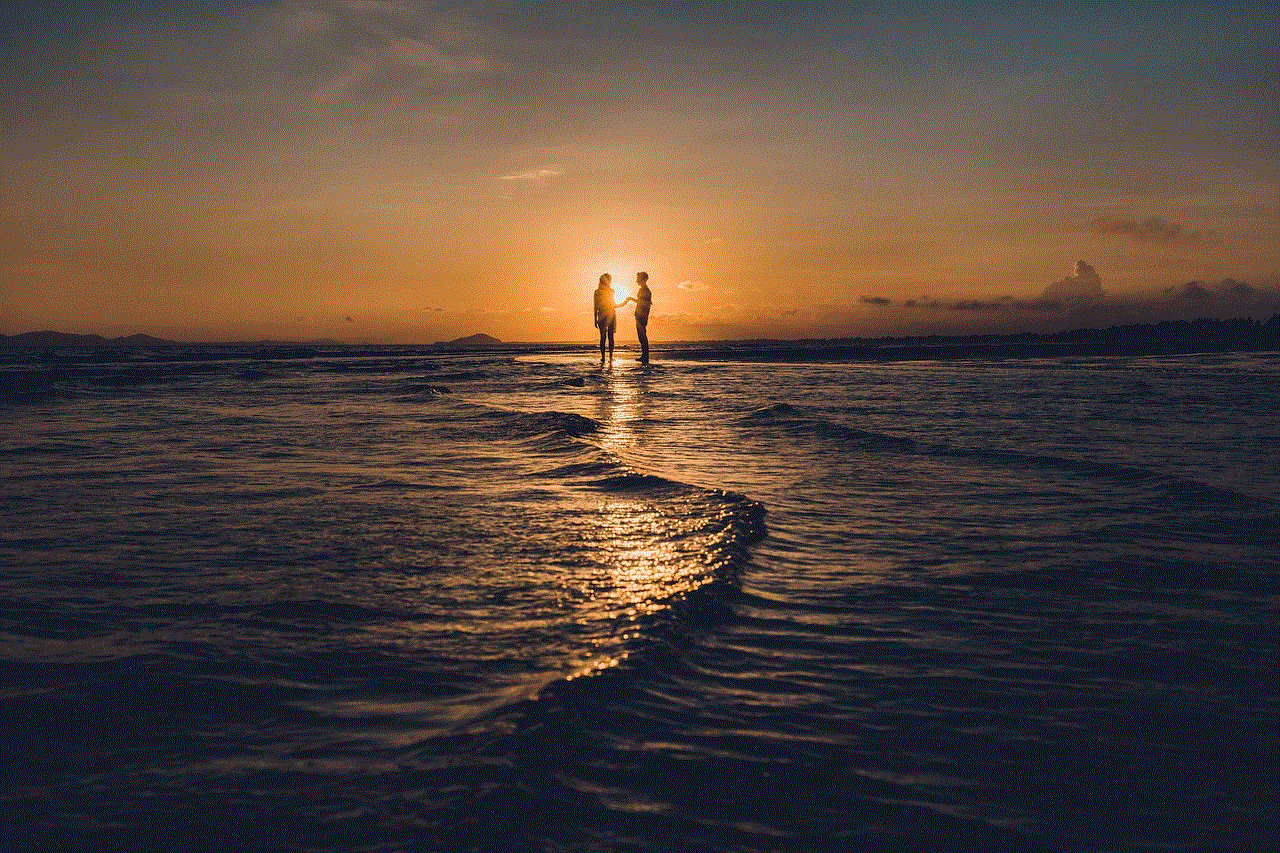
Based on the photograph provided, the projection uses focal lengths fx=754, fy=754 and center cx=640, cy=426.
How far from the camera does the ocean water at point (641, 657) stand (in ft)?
8.44

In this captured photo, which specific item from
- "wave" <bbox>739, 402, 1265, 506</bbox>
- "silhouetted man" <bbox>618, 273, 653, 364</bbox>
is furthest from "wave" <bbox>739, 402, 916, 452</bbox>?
"silhouetted man" <bbox>618, 273, 653, 364</bbox>

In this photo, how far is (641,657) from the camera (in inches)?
147

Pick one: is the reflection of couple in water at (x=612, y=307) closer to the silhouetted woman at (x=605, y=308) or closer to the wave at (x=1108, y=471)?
the silhouetted woman at (x=605, y=308)

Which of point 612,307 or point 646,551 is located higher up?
point 612,307

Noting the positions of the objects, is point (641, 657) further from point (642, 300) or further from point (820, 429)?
point (642, 300)

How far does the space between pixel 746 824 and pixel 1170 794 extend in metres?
1.55

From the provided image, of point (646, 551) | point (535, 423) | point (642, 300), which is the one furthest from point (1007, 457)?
point (642, 300)

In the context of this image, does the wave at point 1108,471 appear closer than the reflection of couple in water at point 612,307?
Yes

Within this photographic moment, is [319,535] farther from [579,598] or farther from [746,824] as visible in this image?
[746,824]

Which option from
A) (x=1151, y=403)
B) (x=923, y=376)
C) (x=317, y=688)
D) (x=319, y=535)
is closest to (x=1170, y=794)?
(x=317, y=688)

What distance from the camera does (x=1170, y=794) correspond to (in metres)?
2.69

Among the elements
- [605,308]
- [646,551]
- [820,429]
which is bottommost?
[646,551]

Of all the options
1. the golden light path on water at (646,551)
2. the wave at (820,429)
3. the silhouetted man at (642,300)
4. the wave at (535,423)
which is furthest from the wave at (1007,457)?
the silhouetted man at (642,300)

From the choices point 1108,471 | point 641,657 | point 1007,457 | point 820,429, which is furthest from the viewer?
point 820,429
